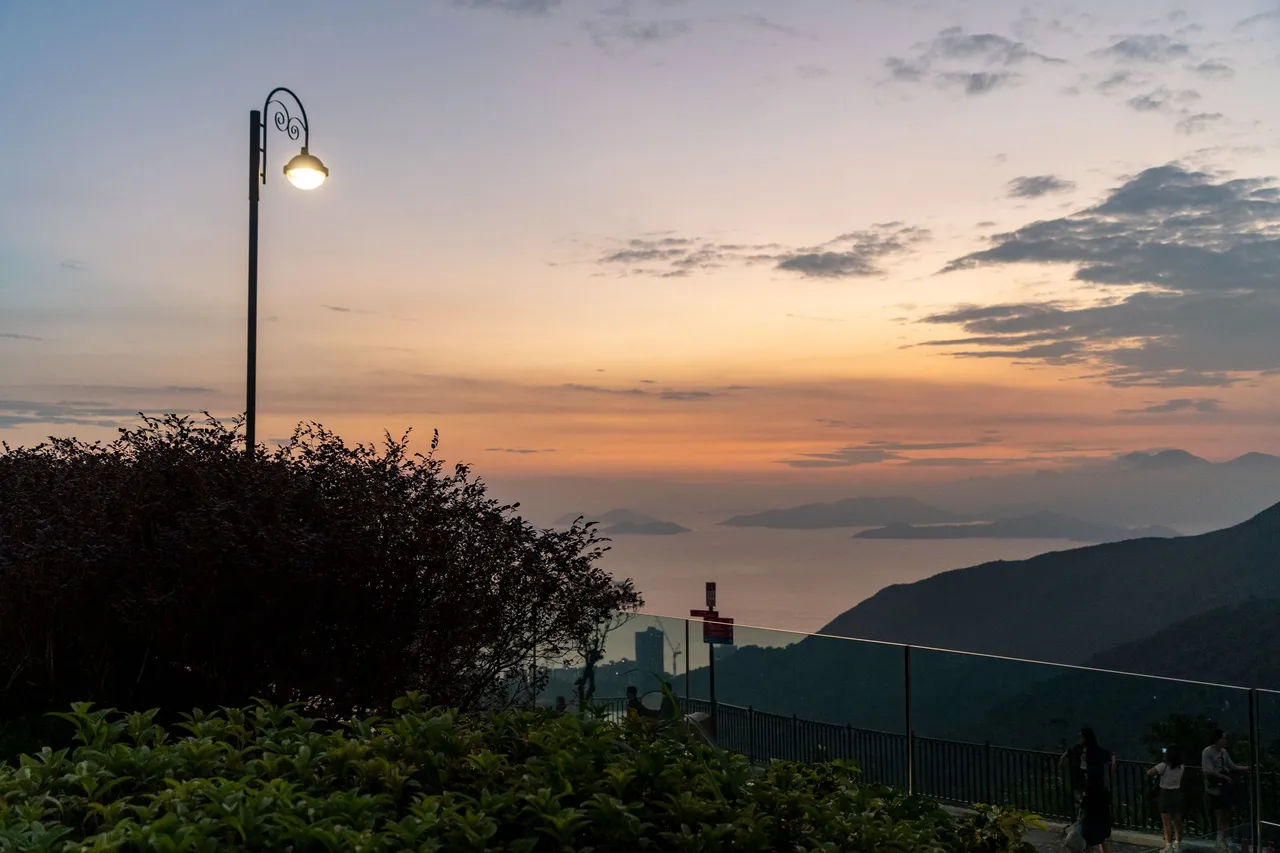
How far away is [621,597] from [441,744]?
262 inches

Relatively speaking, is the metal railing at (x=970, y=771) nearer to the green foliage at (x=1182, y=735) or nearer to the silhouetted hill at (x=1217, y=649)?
the green foliage at (x=1182, y=735)

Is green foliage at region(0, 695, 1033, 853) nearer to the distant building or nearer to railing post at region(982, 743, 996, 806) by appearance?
railing post at region(982, 743, 996, 806)

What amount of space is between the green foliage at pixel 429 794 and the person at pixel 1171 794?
4.69 metres

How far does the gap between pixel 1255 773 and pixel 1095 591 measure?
5847 inches

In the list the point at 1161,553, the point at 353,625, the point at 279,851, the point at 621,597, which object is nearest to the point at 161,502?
the point at 353,625

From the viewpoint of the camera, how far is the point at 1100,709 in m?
9.88

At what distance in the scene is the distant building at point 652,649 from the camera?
12.4 m

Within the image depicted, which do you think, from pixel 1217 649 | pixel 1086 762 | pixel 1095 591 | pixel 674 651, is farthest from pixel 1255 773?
pixel 1095 591

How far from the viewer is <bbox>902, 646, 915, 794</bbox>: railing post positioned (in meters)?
10.2

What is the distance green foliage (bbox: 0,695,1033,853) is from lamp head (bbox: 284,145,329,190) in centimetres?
936

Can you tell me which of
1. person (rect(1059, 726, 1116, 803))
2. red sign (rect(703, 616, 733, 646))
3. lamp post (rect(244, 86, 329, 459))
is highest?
lamp post (rect(244, 86, 329, 459))

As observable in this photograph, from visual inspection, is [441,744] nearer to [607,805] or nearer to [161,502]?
[607,805]

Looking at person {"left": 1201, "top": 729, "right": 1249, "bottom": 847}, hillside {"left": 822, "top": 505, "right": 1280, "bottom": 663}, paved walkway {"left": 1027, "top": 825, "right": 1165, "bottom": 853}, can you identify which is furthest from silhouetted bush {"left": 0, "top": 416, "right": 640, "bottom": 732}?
hillside {"left": 822, "top": 505, "right": 1280, "bottom": 663}

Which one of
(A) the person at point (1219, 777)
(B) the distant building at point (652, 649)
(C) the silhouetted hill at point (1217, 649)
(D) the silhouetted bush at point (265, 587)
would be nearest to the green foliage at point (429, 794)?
(D) the silhouetted bush at point (265, 587)
